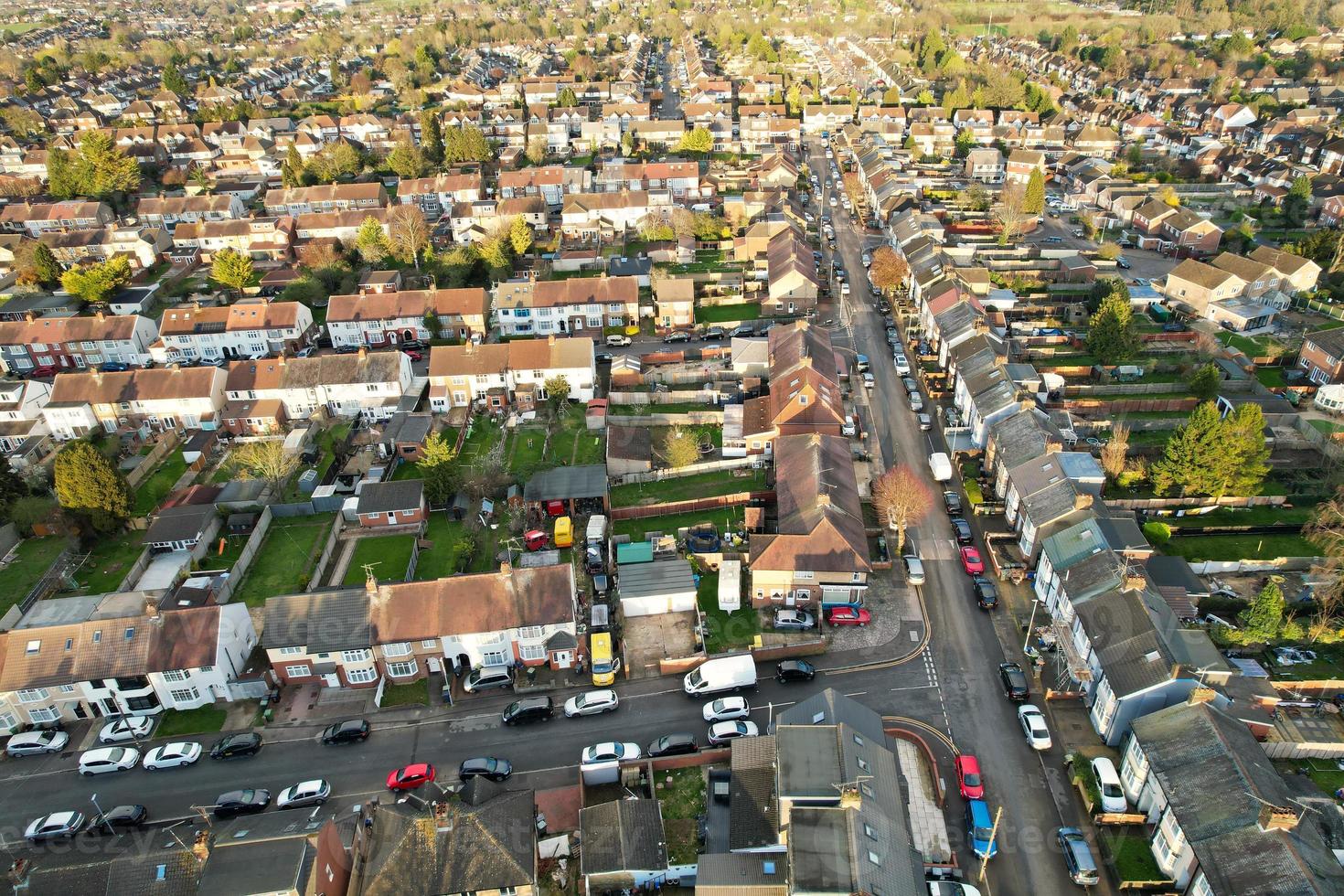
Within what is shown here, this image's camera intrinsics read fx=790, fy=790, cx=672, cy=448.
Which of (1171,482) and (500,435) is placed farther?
(500,435)

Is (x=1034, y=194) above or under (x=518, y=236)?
above

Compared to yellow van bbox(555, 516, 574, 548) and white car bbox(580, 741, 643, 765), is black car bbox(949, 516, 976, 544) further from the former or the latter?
white car bbox(580, 741, 643, 765)

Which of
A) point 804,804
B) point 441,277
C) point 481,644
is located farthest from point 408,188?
point 804,804

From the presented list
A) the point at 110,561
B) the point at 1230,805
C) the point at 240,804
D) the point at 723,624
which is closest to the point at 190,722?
the point at 240,804

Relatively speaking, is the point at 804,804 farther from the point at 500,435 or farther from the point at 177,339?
the point at 177,339

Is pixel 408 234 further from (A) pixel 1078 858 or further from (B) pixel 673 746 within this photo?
(A) pixel 1078 858

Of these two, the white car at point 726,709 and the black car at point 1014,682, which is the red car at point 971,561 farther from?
the white car at point 726,709

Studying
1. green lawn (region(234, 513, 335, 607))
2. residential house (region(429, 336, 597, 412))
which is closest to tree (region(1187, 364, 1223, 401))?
residential house (region(429, 336, 597, 412))
